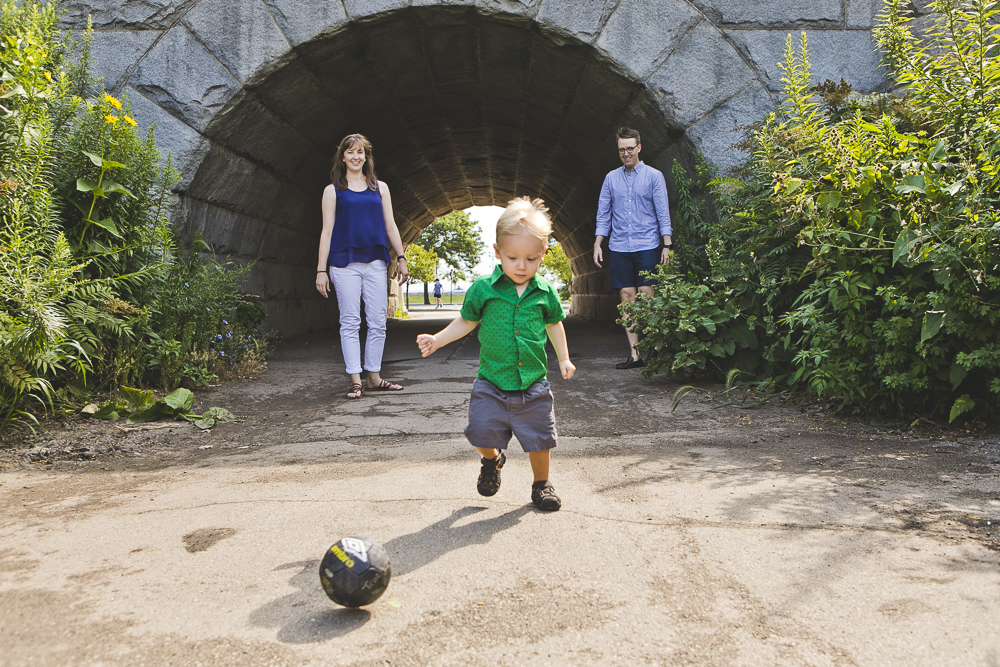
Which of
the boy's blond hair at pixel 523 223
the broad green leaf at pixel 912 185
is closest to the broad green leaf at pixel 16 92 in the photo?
the boy's blond hair at pixel 523 223

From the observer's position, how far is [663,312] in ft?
16.4

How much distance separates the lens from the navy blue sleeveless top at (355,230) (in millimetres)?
5176

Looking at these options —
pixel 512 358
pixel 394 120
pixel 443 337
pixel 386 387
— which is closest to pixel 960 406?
pixel 512 358

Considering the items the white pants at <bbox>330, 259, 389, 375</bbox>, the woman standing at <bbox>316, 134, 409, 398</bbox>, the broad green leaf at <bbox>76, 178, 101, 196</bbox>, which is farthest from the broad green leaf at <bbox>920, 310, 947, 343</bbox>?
the broad green leaf at <bbox>76, 178, 101, 196</bbox>

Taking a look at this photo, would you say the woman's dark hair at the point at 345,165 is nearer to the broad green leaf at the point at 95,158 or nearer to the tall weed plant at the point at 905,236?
the broad green leaf at the point at 95,158

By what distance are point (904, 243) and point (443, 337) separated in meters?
2.20

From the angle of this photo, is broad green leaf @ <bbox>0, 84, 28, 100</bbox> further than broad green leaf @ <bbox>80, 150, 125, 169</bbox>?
No

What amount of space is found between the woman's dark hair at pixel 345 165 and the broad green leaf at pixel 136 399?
6.61ft

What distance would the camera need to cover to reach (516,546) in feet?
7.55

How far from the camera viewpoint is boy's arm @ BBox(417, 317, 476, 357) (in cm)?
272

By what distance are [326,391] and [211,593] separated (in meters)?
3.65

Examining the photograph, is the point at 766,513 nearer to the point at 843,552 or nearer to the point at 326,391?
the point at 843,552

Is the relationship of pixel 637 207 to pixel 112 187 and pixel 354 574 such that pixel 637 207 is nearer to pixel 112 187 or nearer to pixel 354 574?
pixel 112 187

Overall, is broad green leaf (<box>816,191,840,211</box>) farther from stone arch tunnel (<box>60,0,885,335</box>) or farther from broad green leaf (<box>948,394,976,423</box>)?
stone arch tunnel (<box>60,0,885,335</box>)
